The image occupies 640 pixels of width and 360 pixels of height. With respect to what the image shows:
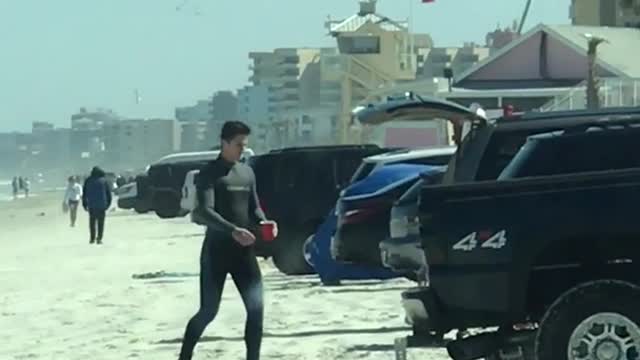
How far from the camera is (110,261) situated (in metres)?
Result: 30.4

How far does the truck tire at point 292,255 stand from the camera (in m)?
22.9

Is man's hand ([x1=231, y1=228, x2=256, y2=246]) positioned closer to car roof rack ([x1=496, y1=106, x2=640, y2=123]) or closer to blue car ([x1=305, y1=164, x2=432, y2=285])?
car roof rack ([x1=496, y1=106, x2=640, y2=123])

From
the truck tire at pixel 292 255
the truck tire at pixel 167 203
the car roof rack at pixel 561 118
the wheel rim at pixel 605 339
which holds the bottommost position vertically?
the truck tire at pixel 167 203

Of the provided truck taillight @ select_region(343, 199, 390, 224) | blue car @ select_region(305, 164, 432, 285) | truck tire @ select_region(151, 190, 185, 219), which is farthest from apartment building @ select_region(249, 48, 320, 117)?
truck taillight @ select_region(343, 199, 390, 224)

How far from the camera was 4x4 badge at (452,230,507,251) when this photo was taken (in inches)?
399

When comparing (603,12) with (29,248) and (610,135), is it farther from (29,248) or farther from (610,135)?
(610,135)

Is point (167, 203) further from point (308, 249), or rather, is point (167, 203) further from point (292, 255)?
point (308, 249)

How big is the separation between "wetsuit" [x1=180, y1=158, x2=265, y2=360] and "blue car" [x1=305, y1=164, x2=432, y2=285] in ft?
15.9

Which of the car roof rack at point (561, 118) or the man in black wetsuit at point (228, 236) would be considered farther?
the man in black wetsuit at point (228, 236)

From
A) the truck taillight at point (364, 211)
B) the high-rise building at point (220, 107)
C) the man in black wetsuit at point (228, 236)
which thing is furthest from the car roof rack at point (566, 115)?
the high-rise building at point (220, 107)

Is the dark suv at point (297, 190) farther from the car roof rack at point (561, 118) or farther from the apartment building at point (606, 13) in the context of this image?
the apartment building at point (606, 13)

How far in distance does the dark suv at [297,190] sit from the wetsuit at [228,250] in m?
10.4

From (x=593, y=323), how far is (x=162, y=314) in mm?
8849

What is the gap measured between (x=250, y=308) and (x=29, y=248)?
28.7 m
